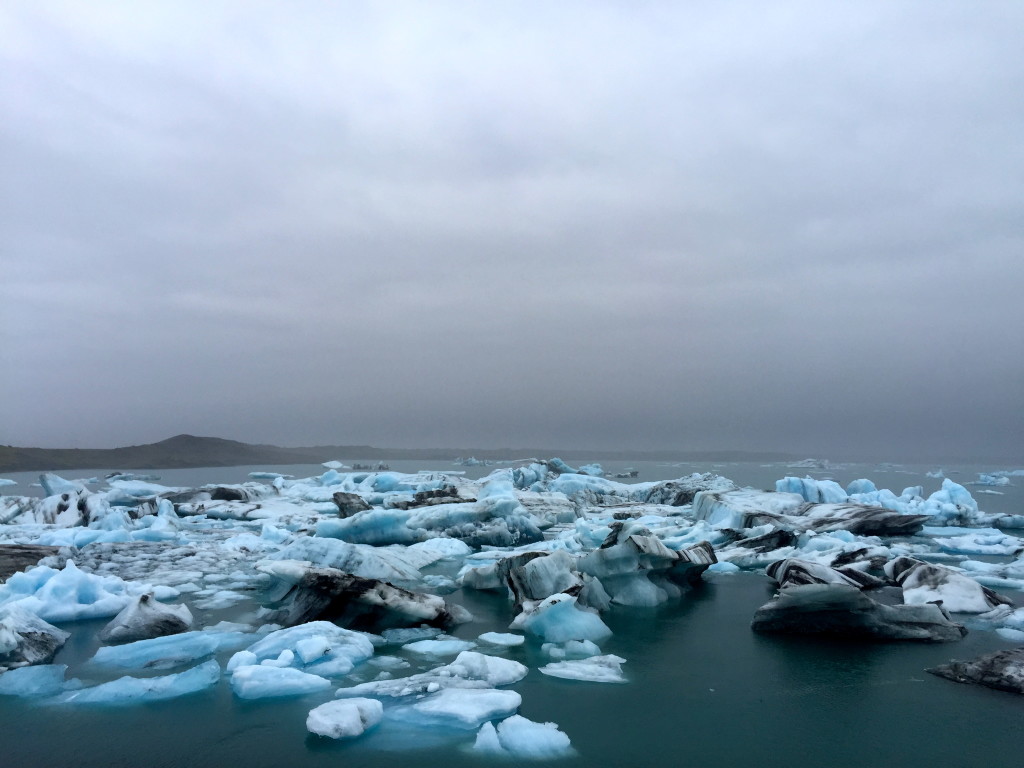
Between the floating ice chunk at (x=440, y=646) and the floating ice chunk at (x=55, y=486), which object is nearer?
the floating ice chunk at (x=440, y=646)

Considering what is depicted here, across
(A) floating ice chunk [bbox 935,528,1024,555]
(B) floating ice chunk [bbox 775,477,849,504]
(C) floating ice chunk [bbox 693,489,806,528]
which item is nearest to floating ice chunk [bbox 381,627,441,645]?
(C) floating ice chunk [bbox 693,489,806,528]

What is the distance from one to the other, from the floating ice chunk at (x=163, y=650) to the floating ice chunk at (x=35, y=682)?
39 centimetres

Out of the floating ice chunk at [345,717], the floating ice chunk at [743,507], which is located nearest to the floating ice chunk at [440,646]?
the floating ice chunk at [345,717]

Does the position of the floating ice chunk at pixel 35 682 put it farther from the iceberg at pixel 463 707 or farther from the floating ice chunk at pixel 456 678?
the iceberg at pixel 463 707

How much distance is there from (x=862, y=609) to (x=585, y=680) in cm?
316

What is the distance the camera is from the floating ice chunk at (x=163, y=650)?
226 inches

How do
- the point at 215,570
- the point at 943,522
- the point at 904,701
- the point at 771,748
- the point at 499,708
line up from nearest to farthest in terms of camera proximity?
the point at 771,748 → the point at 499,708 → the point at 904,701 → the point at 215,570 → the point at 943,522

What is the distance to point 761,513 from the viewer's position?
42.7 ft

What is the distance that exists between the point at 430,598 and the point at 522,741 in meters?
3.15

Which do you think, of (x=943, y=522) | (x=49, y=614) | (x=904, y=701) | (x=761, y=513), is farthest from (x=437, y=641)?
(x=943, y=522)

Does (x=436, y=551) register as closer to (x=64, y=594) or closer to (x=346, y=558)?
(x=346, y=558)

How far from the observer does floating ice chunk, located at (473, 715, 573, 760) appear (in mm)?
4098

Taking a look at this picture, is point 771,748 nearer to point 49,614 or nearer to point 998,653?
point 998,653

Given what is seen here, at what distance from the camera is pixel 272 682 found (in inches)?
198
